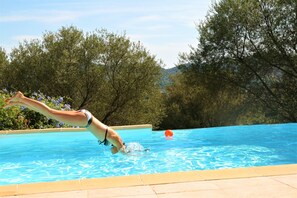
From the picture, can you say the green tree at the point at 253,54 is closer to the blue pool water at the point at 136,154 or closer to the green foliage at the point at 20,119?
the blue pool water at the point at 136,154

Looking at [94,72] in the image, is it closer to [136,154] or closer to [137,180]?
[136,154]

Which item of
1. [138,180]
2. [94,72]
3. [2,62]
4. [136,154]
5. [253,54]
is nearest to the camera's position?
[138,180]

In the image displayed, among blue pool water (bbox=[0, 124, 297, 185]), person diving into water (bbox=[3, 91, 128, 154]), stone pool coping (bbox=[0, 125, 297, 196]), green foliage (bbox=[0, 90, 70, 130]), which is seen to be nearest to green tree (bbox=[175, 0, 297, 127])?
blue pool water (bbox=[0, 124, 297, 185])

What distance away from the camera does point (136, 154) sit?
26.9 ft

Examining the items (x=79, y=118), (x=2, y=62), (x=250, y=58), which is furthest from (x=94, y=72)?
(x=79, y=118)

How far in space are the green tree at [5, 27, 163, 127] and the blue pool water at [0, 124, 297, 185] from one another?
28.6ft

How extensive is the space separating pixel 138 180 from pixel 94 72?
1798 centimetres

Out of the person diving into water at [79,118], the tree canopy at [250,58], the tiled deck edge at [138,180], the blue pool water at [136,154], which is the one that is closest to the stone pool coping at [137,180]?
the tiled deck edge at [138,180]

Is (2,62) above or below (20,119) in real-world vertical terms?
above

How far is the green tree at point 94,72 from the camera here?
2134cm

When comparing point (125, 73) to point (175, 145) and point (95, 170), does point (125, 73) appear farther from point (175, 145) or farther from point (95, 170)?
point (95, 170)

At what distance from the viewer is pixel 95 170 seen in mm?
7688

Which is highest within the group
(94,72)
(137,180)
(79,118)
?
(94,72)

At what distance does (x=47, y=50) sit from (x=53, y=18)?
292 cm
